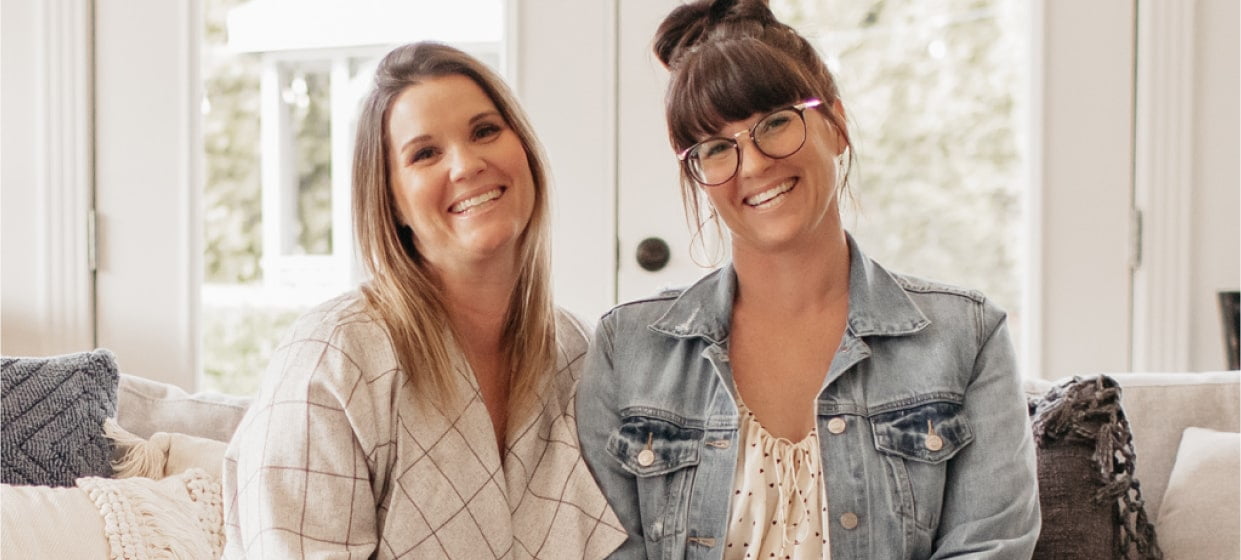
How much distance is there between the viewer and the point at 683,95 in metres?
1.48

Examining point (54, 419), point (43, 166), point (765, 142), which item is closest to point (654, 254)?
point (765, 142)

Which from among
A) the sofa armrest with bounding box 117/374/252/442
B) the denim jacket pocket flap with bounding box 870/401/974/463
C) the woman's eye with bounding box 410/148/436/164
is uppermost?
the woman's eye with bounding box 410/148/436/164

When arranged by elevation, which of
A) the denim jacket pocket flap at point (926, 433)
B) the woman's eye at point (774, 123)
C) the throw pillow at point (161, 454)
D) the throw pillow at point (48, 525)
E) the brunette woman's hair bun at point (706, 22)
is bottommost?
the throw pillow at point (48, 525)

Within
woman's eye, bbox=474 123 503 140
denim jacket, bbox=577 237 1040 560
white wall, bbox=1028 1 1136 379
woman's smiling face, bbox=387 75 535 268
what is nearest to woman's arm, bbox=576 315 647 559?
denim jacket, bbox=577 237 1040 560

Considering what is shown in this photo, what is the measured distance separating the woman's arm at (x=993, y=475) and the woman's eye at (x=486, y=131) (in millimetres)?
726

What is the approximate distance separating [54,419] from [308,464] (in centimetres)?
68

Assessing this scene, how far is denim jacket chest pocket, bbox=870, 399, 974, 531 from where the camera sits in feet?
4.66

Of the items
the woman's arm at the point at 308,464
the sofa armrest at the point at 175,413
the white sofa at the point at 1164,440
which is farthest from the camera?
the sofa armrest at the point at 175,413

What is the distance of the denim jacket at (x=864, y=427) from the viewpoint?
1406 millimetres

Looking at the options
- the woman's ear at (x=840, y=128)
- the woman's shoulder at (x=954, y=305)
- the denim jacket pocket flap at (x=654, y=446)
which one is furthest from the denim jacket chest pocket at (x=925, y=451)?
the woman's ear at (x=840, y=128)

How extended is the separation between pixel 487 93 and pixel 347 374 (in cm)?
45

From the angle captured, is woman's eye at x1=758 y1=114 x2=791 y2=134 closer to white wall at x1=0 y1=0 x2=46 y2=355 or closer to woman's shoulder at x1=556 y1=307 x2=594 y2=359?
woman's shoulder at x1=556 y1=307 x2=594 y2=359

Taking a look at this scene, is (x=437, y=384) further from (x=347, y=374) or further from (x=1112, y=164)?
(x=1112, y=164)

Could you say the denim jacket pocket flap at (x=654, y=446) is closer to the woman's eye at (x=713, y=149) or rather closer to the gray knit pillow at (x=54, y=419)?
the woman's eye at (x=713, y=149)
